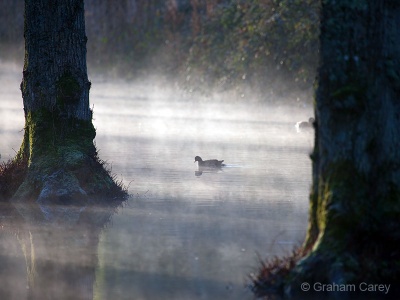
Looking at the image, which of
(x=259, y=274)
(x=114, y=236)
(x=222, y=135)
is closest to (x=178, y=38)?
(x=222, y=135)

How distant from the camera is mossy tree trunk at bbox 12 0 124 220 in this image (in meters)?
12.3

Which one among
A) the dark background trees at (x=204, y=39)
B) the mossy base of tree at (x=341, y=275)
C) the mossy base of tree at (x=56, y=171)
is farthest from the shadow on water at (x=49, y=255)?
the dark background trees at (x=204, y=39)

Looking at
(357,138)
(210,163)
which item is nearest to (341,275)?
(357,138)

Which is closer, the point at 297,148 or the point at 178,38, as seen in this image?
the point at 297,148

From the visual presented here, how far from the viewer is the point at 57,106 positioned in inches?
490

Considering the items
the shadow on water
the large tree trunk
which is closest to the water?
the shadow on water

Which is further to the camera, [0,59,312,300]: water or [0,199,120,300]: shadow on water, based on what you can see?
[0,59,312,300]: water

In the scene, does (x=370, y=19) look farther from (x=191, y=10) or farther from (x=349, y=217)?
(x=191, y=10)

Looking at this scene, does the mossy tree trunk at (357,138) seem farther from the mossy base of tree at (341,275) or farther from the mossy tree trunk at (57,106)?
the mossy tree trunk at (57,106)

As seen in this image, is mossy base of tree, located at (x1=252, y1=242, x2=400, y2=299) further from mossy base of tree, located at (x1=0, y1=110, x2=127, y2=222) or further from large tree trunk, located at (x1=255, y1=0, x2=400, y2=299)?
mossy base of tree, located at (x1=0, y1=110, x2=127, y2=222)

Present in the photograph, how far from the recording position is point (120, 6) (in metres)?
40.8

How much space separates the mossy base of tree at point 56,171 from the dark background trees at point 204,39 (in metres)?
15.0

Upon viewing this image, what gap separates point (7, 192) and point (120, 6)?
94.4ft

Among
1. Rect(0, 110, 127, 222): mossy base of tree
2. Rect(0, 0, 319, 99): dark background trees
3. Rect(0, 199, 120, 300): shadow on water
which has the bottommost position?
Rect(0, 199, 120, 300): shadow on water
